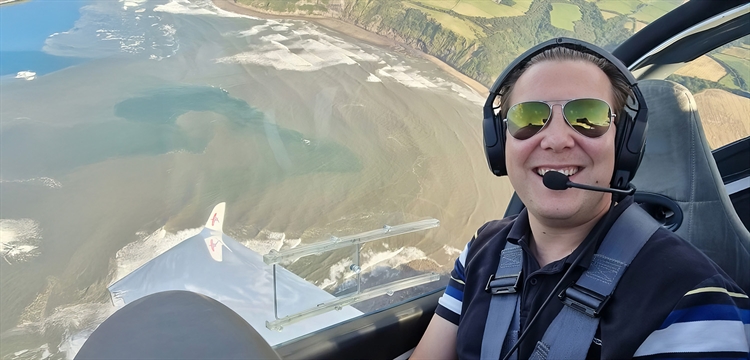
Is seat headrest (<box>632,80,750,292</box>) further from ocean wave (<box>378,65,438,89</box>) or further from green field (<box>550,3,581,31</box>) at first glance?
ocean wave (<box>378,65,438,89</box>)

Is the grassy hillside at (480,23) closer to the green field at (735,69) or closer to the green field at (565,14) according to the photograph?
the green field at (565,14)

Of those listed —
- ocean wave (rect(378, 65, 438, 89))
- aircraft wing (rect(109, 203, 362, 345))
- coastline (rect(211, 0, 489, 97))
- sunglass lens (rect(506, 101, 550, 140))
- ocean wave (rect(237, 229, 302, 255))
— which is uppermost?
sunglass lens (rect(506, 101, 550, 140))

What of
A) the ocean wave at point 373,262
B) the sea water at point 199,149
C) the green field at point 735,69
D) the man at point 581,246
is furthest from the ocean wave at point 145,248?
the green field at point 735,69

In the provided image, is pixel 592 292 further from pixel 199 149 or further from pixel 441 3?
pixel 441 3

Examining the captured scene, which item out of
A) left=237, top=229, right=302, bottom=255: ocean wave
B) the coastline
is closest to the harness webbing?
left=237, top=229, right=302, bottom=255: ocean wave

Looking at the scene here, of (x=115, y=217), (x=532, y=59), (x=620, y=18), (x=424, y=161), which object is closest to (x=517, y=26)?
(x=620, y=18)

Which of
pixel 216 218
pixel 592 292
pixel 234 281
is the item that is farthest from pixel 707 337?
pixel 216 218
